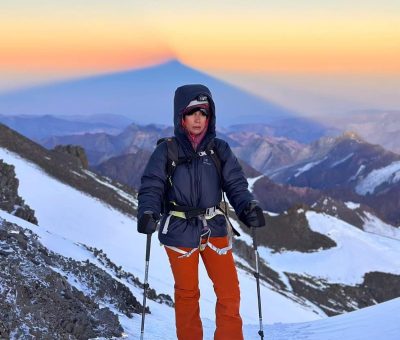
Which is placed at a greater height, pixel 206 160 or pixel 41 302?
pixel 206 160

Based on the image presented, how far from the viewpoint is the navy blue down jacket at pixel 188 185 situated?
6078 mm

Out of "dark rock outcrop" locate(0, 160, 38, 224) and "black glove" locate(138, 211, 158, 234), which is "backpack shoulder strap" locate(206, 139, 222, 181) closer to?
"black glove" locate(138, 211, 158, 234)

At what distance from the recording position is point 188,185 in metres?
6.16

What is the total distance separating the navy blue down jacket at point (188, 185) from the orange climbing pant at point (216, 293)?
0.22 metres

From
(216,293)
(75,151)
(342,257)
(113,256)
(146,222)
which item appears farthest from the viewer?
(342,257)

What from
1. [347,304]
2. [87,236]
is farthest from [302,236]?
[87,236]

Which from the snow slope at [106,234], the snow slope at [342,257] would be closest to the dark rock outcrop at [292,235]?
the snow slope at [342,257]

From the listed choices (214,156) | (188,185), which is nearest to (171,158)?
(188,185)

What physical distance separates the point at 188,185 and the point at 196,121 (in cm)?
87

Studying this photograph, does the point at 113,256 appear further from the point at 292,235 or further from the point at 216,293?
the point at 292,235

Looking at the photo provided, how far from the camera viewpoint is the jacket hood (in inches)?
245

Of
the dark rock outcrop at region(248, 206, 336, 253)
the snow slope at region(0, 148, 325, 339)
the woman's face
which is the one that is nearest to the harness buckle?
the woman's face

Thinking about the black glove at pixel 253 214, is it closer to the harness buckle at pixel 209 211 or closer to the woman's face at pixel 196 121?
the harness buckle at pixel 209 211

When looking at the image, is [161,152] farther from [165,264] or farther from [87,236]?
[87,236]
